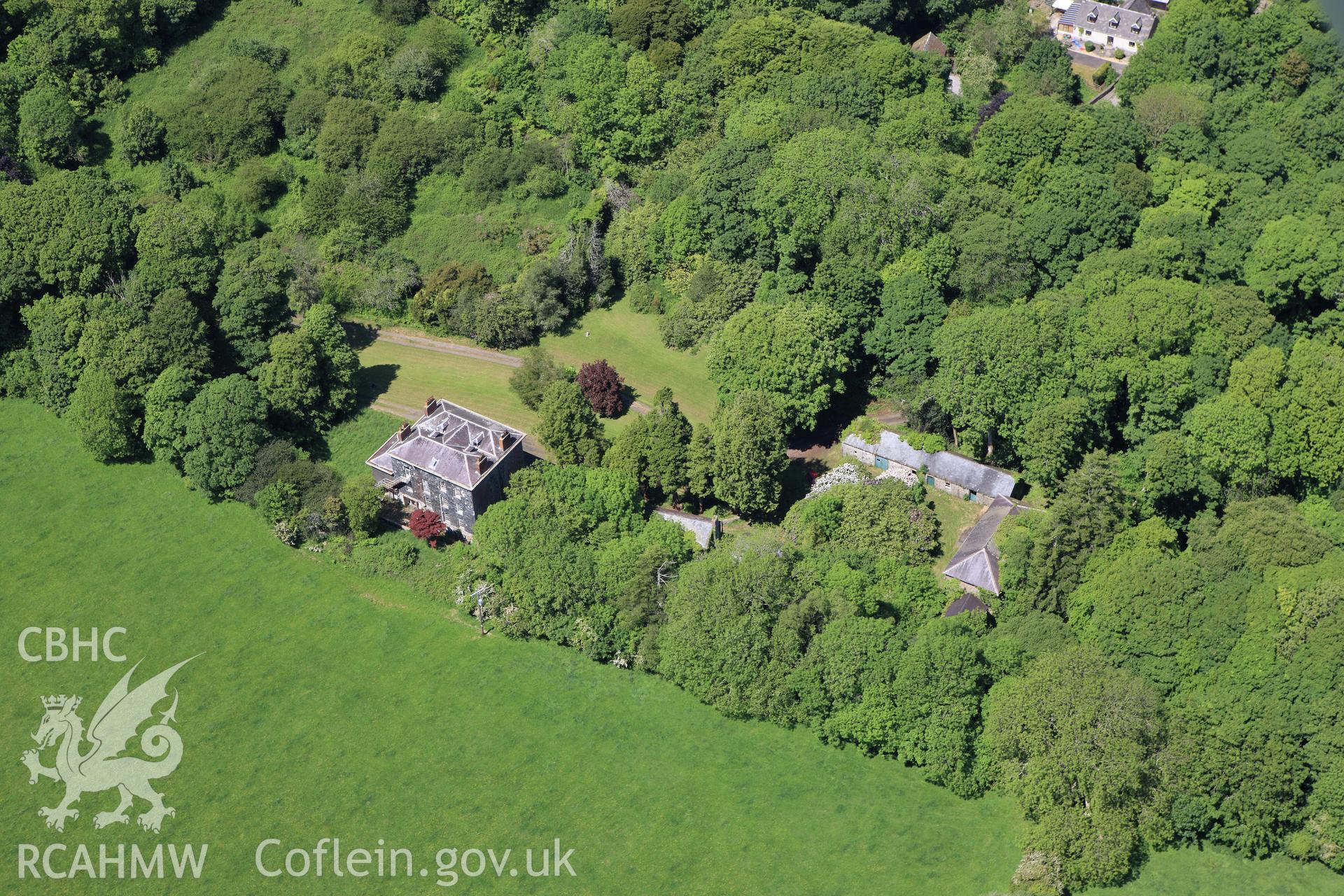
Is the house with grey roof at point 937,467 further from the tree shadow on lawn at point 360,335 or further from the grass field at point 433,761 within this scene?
the tree shadow on lawn at point 360,335

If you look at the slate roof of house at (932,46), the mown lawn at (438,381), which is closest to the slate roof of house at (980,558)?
the mown lawn at (438,381)

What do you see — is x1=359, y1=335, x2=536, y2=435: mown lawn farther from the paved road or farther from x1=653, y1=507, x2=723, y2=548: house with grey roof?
x1=653, y1=507, x2=723, y2=548: house with grey roof

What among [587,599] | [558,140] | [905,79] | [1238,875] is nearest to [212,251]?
[558,140]

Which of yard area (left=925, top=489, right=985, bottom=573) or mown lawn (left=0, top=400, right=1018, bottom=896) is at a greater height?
yard area (left=925, top=489, right=985, bottom=573)

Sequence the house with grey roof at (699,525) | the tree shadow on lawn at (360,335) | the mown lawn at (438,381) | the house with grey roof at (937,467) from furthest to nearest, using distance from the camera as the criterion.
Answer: the tree shadow on lawn at (360,335)
the mown lawn at (438,381)
the house with grey roof at (937,467)
the house with grey roof at (699,525)

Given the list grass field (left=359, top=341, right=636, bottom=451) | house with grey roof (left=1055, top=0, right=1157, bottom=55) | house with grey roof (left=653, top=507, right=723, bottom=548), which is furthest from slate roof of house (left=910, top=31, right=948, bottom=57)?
house with grey roof (left=653, top=507, right=723, bottom=548)
